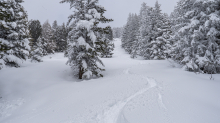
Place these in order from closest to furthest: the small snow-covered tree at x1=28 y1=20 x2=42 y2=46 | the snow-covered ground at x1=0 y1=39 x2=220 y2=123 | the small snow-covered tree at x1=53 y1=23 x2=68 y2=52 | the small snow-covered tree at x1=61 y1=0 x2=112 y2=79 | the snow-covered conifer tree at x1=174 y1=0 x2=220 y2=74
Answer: the snow-covered ground at x1=0 y1=39 x2=220 y2=123 → the snow-covered conifer tree at x1=174 y1=0 x2=220 y2=74 → the small snow-covered tree at x1=61 y1=0 x2=112 y2=79 → the small snow-covered tree at x1=28 y1=20 x2=42 y2=46 → the small snow-covered tree at x1=53 y1=23 x2=68 y2=52

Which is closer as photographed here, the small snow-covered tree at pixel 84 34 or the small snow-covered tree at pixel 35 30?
the small snow-covered tree at pixel 84 34

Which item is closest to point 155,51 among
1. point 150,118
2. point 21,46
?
point 150,118

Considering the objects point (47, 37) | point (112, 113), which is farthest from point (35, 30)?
point (112, 113)

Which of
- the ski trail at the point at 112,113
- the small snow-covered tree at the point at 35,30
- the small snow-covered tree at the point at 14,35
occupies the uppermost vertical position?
the small snow-covered tree at the point at 35,30

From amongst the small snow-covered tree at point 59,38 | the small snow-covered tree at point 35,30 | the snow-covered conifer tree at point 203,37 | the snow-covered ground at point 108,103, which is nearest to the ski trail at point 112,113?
the snow-covered ground at point 108,103

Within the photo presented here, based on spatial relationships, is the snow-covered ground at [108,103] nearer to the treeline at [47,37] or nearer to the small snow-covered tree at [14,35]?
the small snow-covered tree at [14,35]

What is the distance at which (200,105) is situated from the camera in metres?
5.36

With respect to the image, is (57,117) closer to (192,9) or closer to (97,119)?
(97,119)

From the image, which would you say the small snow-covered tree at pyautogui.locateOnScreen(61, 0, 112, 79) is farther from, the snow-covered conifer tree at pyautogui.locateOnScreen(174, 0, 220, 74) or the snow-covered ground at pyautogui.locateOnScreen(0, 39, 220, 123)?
the snow-covered conifer tree at pyautogui.locateOnScreen(174, 0, 220, 74)

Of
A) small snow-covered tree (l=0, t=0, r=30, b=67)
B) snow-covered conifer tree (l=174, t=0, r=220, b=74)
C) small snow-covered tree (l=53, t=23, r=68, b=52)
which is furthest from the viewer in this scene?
small snow-covered tree (l=53, t=23, r=68, b=52)

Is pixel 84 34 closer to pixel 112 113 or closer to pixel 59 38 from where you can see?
pixel 112 113

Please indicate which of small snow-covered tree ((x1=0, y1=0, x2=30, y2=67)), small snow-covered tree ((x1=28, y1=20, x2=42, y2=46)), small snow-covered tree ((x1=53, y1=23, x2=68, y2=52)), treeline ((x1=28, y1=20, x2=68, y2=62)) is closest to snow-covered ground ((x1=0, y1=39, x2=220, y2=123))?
small snow-covered tree ((x1=0, y1=0, x2=30, y2=67))

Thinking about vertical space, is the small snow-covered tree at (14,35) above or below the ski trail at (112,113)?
above

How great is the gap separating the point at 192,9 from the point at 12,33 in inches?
732
